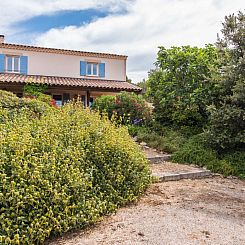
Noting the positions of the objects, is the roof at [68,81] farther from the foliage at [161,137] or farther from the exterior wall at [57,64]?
the foliage at [161,137]

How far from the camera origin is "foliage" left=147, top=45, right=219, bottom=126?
8.19m

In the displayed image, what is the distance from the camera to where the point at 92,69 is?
65.7ft

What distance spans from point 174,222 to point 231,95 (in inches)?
184

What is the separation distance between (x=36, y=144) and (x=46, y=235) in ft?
3.94

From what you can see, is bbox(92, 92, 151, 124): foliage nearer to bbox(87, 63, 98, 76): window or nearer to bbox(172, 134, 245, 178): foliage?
bbox(172, 134, 245, 178): foliage

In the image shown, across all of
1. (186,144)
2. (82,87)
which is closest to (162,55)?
(186,144)

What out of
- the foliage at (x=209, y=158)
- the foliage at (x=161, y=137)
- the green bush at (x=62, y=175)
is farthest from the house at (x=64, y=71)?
the green bush at (x=62, y=175)

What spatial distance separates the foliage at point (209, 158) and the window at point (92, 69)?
13525 millimetres

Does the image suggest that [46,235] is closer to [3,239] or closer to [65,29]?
[3,239]

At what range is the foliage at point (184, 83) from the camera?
26.9 feet

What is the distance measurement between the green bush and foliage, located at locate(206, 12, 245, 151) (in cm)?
290

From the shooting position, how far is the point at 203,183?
5.42 meters

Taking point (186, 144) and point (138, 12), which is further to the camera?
point (138, 12)

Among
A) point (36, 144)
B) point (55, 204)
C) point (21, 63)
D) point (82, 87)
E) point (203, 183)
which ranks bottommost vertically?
point (203, 183)
